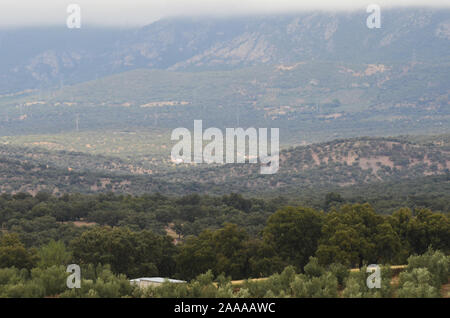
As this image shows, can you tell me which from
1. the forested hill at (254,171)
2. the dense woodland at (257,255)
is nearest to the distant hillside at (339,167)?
the forested hill at (254,171)

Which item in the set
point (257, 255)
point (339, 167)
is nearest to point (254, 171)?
point (339, 167)

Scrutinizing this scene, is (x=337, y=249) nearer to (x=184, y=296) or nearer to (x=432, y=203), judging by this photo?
(x=184, y=296)

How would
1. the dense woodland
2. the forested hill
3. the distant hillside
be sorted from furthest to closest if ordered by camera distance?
the distant hillside, the forested hill, the dense woodland

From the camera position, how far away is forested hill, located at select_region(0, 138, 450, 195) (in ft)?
389

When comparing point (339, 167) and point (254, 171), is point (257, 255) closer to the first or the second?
point (339, 167)

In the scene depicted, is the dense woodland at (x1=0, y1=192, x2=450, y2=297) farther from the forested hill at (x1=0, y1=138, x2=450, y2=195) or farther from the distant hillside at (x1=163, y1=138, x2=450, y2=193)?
the distant hillside at (x1=163, y1=138, x2=450, y2=193)

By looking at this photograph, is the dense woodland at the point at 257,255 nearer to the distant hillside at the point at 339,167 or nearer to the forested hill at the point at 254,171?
the forested hill at the point at 254,171

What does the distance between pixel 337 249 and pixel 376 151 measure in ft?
362

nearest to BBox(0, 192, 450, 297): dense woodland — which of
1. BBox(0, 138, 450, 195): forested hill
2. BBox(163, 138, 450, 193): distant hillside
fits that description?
BBox(0, 138, 450, 195): forested hill

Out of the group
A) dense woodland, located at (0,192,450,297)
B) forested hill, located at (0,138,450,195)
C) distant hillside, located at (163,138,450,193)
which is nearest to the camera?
dense woodland, located at (0,192,450,297)

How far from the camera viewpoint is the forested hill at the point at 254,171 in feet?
389
